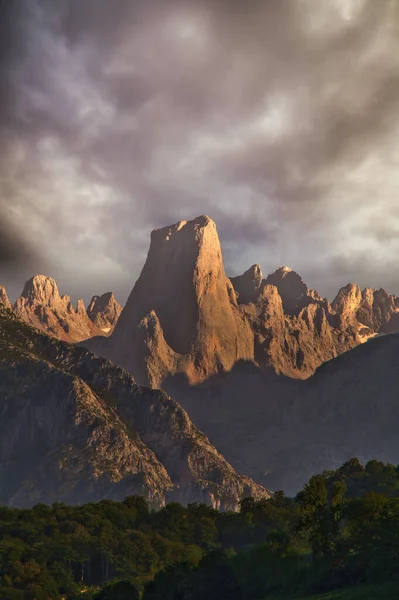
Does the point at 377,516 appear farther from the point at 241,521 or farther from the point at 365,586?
the point at 241,521

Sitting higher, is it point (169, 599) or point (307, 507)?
point (307, 507)

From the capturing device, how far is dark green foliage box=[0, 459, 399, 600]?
119625 millimetres

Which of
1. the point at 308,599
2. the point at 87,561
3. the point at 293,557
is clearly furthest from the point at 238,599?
the point at 87,561

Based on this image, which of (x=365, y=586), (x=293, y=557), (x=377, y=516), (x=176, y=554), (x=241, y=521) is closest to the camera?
(x=365, y=586)

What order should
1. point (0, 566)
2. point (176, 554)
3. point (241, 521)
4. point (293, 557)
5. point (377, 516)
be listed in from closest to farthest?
point (377, 516), point (293, 557), point (0, 566), point (176, 554), point (241, 521)

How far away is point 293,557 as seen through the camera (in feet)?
430

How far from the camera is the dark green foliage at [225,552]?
4710 inches

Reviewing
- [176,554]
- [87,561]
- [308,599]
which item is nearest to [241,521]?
[176,554]

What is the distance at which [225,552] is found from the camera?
15275cm

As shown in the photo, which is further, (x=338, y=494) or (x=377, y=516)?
(x=338, y=494)

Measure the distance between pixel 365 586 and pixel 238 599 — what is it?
2944 centimetres

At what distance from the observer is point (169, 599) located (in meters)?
133

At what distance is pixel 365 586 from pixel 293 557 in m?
27.1

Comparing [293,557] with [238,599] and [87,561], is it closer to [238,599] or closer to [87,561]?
[238,599]
